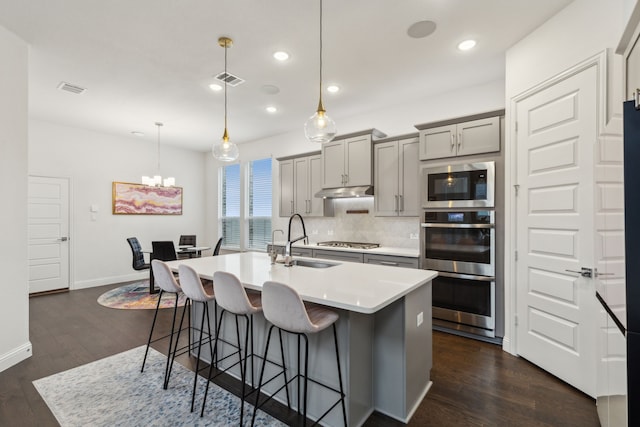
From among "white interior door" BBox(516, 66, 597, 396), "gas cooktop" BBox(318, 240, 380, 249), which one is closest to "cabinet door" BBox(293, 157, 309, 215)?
"gas cooktop" BBox(318, 240, 380, 249)

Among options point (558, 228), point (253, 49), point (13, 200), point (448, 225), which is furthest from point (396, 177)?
point (13, 200)

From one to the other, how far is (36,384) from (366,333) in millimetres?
2733

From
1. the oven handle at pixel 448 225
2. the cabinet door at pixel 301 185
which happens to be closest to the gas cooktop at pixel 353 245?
the cabinet door at pixel 301 185

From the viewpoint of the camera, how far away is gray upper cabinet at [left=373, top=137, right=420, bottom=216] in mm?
3939

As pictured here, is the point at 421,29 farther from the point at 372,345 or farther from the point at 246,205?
the point at 246,205

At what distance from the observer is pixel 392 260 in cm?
380

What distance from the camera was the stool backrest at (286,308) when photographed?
1.61 metres

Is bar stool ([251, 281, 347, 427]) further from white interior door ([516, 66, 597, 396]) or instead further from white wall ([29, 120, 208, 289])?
white wall ([29, 120, 208, 289])

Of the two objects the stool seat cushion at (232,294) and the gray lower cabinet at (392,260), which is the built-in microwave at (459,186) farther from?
the stool seat cushion at (232,294)

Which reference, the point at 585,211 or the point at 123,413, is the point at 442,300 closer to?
the point at 585,211

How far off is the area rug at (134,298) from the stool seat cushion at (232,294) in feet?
9.89

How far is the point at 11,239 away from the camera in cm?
278

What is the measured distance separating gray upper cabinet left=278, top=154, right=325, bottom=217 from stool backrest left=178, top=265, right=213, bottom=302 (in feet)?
9.76

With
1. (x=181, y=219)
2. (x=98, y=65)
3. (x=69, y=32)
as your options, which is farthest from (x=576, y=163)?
(x=181, y=219)
